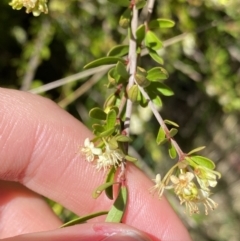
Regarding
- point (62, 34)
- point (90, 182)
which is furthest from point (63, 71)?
point (90, 182)

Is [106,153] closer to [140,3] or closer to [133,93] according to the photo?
[133,93]

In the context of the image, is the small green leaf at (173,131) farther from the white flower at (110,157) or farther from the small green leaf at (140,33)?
the small green leaf at (140,33)

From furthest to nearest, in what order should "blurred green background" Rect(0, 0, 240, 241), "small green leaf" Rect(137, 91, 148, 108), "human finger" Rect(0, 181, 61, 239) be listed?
1. "blurred green background" Rect(0, 0, 240, 241)
2. "human finger" Rect(0, 181, 61, 239)
3. "small green leaf" Rect(137, 91, 148, 108)

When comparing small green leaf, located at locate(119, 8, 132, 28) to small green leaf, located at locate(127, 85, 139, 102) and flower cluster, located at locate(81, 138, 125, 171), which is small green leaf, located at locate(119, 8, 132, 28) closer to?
small green leaf, located at locate(127, 85, 139, 102)

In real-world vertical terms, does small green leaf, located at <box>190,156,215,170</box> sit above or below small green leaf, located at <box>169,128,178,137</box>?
below

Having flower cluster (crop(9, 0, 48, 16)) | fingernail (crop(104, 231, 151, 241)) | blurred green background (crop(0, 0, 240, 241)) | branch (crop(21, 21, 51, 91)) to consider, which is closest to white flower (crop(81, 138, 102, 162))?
fingernail (crop(104, 231, 151, 241))

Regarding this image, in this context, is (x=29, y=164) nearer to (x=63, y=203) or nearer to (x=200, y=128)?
(x=63, y=203)

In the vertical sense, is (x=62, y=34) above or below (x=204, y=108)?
above
